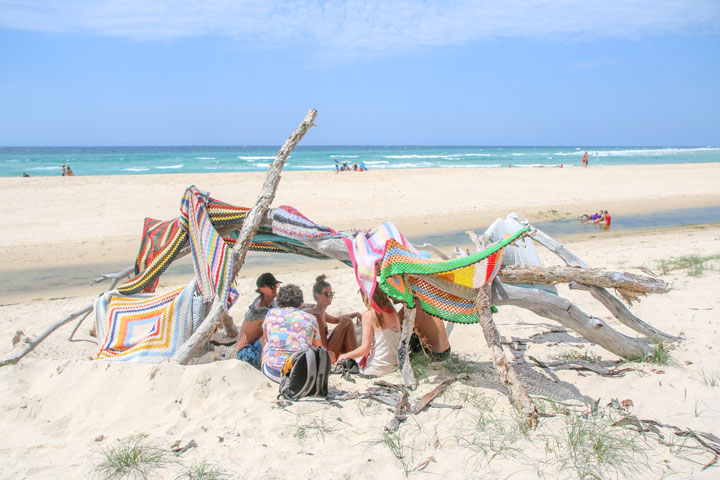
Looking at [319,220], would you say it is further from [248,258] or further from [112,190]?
[112,190]

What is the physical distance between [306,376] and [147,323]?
1.62 m

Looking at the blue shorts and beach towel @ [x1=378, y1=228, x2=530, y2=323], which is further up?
beach towel @ [x1=378, y1=228, x2=530, y2=323]

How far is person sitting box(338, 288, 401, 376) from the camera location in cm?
450

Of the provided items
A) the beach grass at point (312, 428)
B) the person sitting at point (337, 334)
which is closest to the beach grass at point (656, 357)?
the person sitting at point (337, 334)

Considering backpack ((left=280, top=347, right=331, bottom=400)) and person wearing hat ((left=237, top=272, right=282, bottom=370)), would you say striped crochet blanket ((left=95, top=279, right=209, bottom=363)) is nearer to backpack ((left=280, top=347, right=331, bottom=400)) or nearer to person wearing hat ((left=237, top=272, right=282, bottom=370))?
person wearing hat ((left=237, top=272, right=282, bottom=370))

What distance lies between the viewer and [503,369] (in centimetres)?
377

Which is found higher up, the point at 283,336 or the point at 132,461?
the point at 283,336

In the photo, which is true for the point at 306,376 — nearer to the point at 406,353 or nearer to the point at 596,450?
the point at 406,353

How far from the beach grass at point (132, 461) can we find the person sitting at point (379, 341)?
5.83 feet

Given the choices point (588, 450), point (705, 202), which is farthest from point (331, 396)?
point (705, 202)

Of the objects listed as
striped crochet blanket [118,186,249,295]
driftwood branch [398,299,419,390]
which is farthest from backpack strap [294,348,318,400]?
striped crochet blanket [118,186,249,295]

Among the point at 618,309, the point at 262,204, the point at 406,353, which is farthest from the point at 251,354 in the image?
the point at 618,309

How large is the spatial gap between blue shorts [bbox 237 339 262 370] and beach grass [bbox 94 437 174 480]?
4.50 feet

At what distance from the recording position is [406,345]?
415cm
